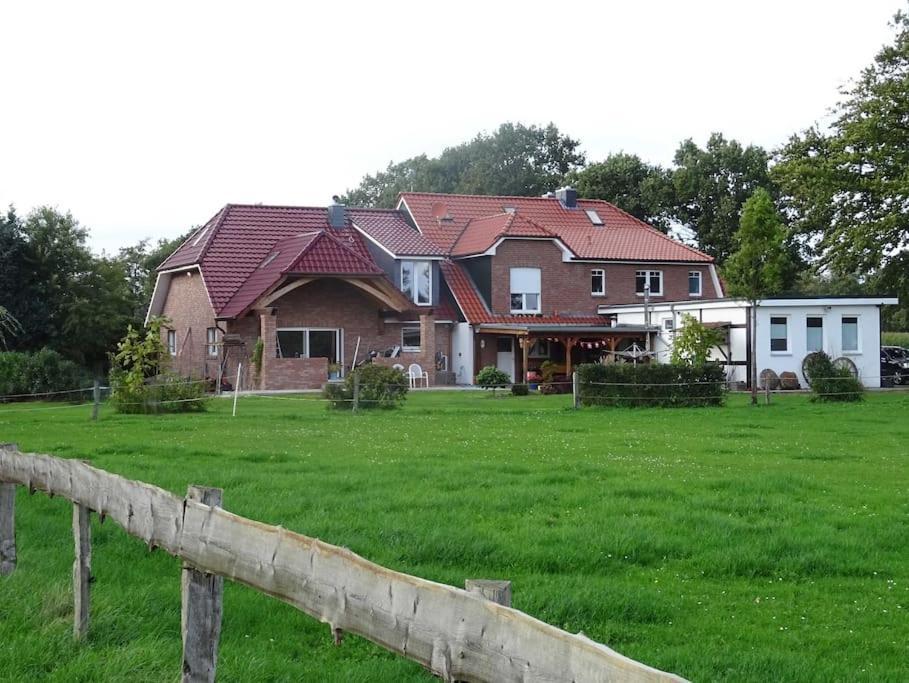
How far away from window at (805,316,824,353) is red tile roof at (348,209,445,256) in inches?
583

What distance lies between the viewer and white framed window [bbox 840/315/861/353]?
4256cm

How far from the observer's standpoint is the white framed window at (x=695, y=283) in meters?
52.4

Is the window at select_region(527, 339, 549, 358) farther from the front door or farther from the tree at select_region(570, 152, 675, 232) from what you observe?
the tree at select_region(570, 152, 675, 232)

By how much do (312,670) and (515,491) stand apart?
6397 mm

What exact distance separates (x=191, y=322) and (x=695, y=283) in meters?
21.9

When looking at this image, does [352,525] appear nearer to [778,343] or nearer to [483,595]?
[483,595]

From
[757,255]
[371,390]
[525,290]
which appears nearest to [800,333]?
[757,255]

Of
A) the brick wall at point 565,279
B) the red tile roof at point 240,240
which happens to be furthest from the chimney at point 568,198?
the red tile roof at point 240,240

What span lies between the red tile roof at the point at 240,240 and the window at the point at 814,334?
1666 cm

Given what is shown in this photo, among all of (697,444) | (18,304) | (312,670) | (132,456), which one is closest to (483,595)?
(312,670)

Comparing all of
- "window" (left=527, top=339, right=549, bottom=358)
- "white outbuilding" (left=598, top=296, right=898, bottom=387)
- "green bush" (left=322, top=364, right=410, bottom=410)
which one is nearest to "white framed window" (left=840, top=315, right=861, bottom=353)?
"white outbuilding" (left=598, top=296, right=898, bottom=387)

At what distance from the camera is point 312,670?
678 cm

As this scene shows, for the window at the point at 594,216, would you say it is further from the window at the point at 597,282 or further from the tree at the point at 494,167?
the tree at the point at 494,167

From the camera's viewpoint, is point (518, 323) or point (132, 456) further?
point (518, 323)
